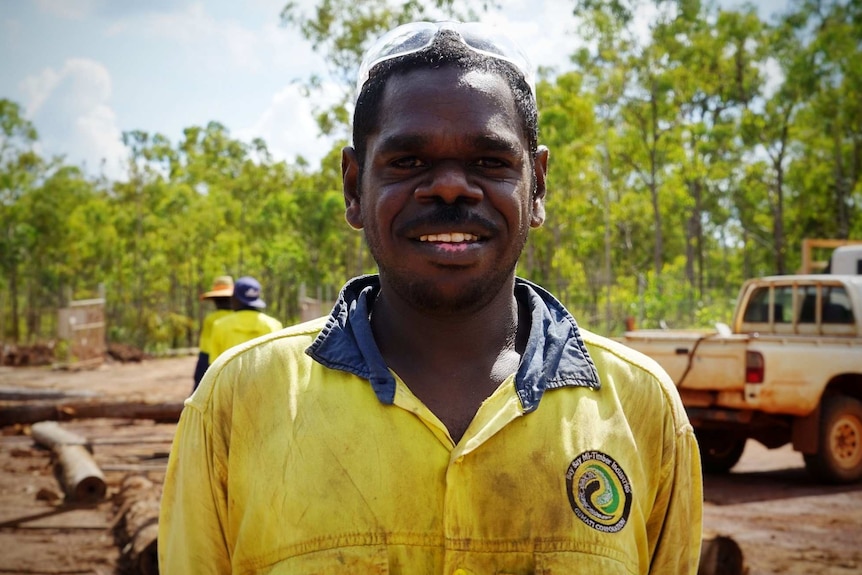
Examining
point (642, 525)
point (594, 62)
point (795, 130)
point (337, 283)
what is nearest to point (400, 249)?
point (642, 525)

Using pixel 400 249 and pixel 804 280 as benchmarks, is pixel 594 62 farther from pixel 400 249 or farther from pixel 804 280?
pixel 400 249

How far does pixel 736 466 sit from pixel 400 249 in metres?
9.35

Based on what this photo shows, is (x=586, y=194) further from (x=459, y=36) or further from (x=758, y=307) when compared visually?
(x=459, y=36)

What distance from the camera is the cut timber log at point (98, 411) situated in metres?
11.2

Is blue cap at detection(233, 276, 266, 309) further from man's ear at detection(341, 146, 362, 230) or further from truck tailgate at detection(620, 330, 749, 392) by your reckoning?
man's ear at detection(341, 146, 362, 230)

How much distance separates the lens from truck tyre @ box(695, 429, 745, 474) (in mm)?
9219

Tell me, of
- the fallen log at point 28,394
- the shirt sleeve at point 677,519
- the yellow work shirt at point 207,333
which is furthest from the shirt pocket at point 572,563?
the fallen log at point 28,394

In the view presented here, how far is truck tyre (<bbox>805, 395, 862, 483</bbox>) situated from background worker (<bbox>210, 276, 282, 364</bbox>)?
538 centimetres

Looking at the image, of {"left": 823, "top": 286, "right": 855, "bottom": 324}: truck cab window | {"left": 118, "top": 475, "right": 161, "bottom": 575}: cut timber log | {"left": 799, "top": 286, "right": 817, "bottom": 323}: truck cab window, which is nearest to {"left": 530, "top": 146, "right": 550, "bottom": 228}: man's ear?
{"left": 118, "top": 475, "right": 161, "bottom": 575}: cut timber log

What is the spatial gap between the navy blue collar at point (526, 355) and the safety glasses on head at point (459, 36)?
0.50 meters

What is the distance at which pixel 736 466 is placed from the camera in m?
10.0

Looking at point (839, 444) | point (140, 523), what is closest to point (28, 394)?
point (140, 523)

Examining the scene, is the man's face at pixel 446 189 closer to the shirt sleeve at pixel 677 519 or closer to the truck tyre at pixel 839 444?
the shirt sleeve at pixel 677 519

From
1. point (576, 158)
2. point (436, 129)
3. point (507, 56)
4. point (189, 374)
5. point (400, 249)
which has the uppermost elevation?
point (576, 158)
